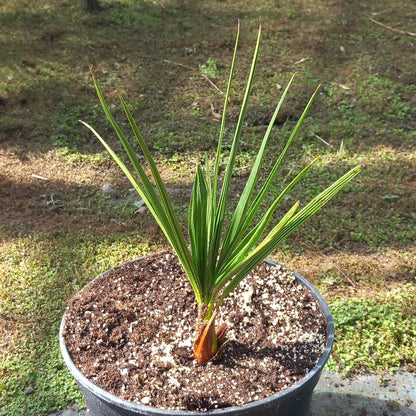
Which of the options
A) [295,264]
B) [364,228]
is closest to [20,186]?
[295,264]

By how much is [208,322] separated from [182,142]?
2.81 metres

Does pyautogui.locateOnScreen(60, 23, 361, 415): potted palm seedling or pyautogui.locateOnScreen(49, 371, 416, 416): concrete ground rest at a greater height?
pyautogui.locateOnScreen(60, 23, 361, 415): potted palm seedling

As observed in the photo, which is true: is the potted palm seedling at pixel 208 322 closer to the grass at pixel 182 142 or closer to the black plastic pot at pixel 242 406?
the black plastic pot at pixel 242 406

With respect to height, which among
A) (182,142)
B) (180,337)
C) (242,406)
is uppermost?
(242,406)

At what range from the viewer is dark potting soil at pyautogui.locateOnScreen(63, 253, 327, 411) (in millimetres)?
1644

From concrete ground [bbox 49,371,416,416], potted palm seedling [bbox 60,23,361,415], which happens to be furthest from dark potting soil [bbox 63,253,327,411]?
concrete ground [bbox 49,371,416,416]

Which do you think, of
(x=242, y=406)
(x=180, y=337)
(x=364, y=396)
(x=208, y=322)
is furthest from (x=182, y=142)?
(x=242, y=406)

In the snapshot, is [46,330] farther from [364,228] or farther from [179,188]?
[364,228]

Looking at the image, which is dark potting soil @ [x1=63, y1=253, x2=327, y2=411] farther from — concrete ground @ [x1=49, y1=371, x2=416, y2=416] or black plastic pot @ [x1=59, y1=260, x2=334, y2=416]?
concrete ground @ [x1=49, y1=371, x2=416, y2=416]

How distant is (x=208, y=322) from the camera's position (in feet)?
5.56

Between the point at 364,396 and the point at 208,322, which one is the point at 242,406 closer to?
the point at 208,322

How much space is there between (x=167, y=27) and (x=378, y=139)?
117 inches

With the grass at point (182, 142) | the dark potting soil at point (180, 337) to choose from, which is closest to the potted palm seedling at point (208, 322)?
the dark potting soil at point (180, 337)

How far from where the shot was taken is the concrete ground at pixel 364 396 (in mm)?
2396
